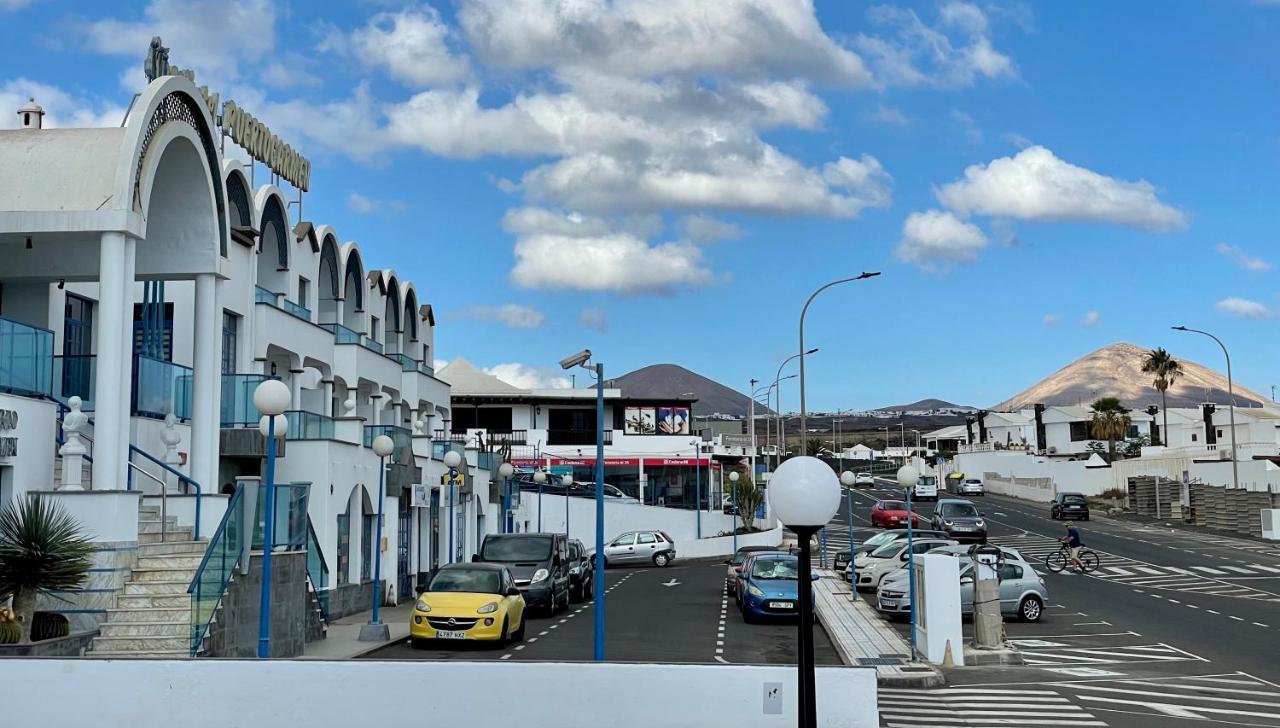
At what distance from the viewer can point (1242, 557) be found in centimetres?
4712

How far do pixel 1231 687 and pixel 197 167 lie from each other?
61.1 ft

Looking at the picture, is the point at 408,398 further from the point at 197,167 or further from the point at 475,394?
the point at 475,394

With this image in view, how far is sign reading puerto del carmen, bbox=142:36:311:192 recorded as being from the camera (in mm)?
29312

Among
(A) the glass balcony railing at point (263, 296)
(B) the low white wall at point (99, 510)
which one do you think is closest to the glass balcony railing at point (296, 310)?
(A) the glass balcony railing at point (263, 296)

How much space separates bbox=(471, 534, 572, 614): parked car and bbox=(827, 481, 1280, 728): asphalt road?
26.9 feet

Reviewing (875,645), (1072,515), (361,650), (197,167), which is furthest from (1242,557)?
(197,167)

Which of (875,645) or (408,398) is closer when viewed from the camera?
(875,645)

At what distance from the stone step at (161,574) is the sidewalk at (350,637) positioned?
2.06 m

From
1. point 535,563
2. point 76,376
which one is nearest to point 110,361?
point 76,376

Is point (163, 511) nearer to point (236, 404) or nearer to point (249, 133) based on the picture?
point (236, 404)

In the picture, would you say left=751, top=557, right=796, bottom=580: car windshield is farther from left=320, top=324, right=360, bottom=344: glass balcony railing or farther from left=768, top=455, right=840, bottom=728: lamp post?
left=768, top=455, right=840, bottom=728: lamp post

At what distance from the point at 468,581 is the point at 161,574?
20.2 feet

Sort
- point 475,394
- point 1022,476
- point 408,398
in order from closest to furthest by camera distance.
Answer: point 408,398 < point 475,394 < point 1022,476

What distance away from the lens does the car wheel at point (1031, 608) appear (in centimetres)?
2741
